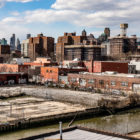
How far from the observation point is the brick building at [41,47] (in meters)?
168

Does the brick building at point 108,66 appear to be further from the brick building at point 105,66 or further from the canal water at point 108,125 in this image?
the canal water at point 108,125

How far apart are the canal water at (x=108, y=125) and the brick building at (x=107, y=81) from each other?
46.7 ft

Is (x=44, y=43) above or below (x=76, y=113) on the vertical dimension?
above

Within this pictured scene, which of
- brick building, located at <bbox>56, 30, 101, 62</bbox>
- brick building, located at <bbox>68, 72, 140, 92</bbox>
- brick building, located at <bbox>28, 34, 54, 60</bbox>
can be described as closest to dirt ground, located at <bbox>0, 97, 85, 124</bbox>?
brick building, located at <bbox>68, 72, 140, 92</bbox>

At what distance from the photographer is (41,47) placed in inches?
6821

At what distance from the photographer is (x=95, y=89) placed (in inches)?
2330

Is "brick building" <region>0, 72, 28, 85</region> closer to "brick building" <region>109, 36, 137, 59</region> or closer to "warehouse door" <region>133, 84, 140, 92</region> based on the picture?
"warehouse door" <region>133, 84, 140, 92</region>

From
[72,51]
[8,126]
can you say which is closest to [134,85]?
[8,126]

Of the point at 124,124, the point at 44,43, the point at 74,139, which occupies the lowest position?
the point at 124,124

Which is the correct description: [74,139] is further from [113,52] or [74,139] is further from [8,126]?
[113,52]

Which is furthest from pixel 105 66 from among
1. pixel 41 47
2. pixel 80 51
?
pixel 41 47

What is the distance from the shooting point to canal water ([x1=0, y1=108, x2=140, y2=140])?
29109 millimetres

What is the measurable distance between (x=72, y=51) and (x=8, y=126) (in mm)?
115738

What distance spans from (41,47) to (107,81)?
117250mm
